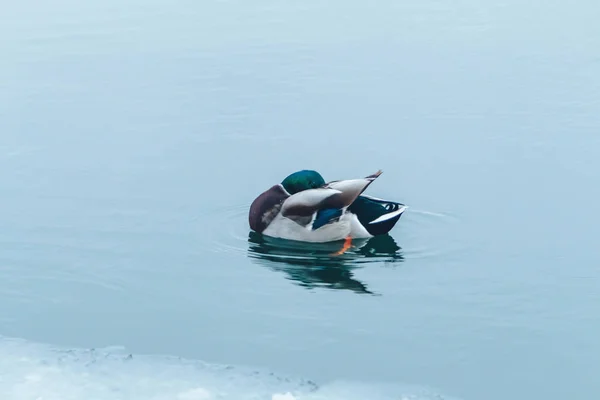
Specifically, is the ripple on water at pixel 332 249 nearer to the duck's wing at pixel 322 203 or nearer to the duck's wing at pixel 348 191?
the duck's wing at pixel 322 203

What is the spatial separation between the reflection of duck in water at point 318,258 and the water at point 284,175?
2 cm

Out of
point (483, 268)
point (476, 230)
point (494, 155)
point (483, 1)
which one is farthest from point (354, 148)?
point (483, 1)

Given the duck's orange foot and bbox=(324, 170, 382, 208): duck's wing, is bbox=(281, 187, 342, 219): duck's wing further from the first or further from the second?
the duck's orange foot

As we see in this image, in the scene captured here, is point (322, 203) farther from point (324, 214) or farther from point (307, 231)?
point (307, 231)

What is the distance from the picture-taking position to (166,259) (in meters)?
7.02

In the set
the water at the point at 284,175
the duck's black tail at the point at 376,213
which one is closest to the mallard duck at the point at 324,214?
the duck's black tail at the point at 376,213

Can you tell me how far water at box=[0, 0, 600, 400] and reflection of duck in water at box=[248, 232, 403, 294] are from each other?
25mm

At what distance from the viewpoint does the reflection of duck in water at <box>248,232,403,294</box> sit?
676 centimetres

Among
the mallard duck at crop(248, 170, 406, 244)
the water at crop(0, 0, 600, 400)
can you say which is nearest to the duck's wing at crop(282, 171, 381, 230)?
the mallard duck at crop(248, 170, 406, 244)

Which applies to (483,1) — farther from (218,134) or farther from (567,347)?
(567,347)

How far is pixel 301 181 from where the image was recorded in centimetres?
776

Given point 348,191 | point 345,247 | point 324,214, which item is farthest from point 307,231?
point 348,191

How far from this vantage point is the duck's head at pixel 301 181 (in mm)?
7754

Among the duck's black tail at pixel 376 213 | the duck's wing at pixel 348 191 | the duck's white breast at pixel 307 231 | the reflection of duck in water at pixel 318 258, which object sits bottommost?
the reflection of duck in water at pixel 318 258
